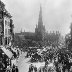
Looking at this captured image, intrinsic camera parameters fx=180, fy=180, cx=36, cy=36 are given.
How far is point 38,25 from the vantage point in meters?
184

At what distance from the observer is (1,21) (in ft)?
123

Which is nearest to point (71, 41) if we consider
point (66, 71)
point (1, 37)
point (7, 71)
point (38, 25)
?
point (1, 37)

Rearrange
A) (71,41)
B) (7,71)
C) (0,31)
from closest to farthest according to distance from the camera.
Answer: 1. (7,71)
2. (0,31)
3. (71,41)

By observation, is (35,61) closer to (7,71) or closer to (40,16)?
(7,71)

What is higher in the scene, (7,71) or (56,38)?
(56,38)

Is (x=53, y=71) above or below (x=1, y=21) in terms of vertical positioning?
below

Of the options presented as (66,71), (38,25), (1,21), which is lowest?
(66,71)

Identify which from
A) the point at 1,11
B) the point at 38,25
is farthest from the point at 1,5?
the point at 38,25

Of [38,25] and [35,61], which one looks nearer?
[35,61]

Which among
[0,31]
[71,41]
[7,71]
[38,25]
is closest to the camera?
[7,71]

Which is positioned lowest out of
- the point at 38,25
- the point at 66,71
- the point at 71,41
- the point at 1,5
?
the point at 66,71

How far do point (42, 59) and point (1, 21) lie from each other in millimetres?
11600

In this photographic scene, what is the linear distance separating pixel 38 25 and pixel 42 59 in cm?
14774

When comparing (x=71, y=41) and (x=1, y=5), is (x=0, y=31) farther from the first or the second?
(x=71, y=41)
